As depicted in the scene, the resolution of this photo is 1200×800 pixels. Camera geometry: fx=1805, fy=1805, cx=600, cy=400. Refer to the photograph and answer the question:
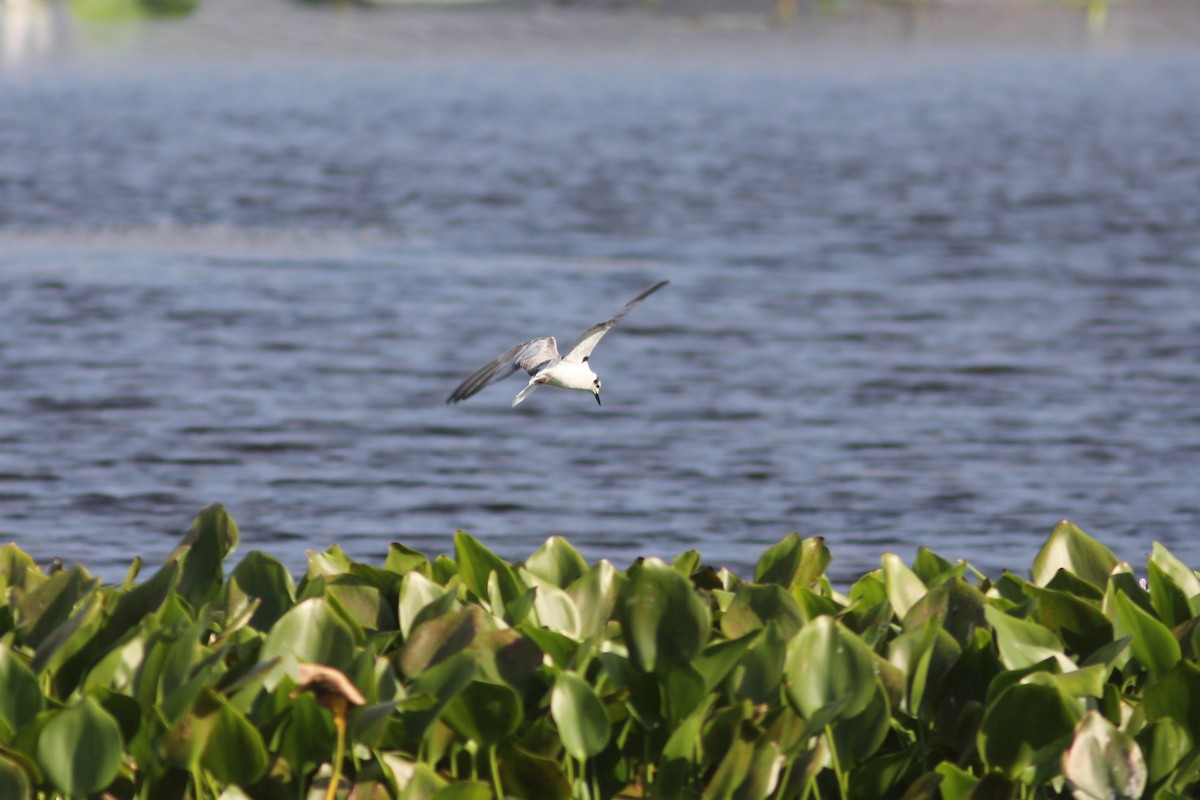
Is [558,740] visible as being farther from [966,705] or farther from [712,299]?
[712,299]

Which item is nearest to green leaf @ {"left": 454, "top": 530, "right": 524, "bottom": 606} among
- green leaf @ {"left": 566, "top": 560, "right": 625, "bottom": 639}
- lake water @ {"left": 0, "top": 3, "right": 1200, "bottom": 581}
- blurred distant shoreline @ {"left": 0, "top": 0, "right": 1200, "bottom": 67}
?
green leaf @ {"left": 566, "top": 560, "right": 625, "bottom": 639}

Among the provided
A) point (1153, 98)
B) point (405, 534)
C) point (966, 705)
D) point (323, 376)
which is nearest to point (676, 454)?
point (405, 534)

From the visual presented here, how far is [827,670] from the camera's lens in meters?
4.73

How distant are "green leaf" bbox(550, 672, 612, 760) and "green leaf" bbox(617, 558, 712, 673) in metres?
0.21

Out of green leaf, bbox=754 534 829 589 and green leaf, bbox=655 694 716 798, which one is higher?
green leaf, bbox=754 534 829 589

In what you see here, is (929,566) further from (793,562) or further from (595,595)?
(595,595)

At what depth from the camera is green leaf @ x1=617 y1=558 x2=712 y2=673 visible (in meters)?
4.81

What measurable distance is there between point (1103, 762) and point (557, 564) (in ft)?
5.66

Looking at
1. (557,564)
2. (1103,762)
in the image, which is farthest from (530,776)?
(1103,762)

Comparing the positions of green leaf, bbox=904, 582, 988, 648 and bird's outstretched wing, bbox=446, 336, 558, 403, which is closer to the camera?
green leaf, bbox=904, 582, 988, 648

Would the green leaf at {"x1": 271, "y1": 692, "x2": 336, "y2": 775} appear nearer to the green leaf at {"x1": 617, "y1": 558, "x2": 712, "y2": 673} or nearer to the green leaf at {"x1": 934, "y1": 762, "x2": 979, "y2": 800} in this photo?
the green leaf at {"x1": 617, "y1": 558, "x2": 712, "y2": 673}

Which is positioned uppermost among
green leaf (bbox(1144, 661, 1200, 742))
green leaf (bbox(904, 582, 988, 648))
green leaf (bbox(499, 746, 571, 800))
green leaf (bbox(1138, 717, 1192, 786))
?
green leaf (bbox(904, 582, 988, 648))

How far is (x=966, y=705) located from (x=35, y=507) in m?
8.47

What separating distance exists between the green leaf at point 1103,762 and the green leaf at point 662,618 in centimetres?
99
